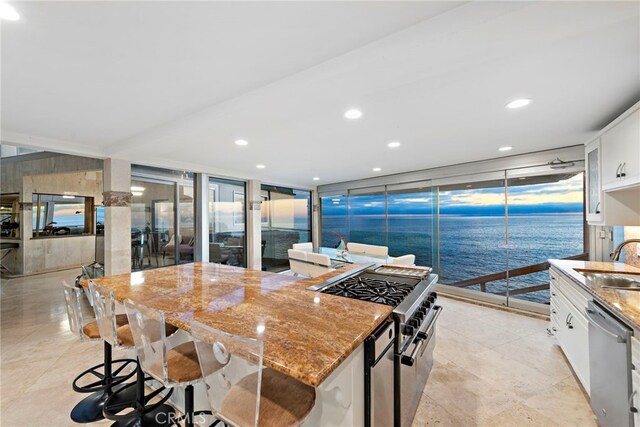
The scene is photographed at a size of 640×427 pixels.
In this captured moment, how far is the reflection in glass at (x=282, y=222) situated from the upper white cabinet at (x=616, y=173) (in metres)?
5.59

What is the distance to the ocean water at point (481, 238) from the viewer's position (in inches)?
161

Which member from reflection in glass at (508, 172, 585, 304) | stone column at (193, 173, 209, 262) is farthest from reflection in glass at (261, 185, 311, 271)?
reflection in glass at (508, 172, 585, 304)

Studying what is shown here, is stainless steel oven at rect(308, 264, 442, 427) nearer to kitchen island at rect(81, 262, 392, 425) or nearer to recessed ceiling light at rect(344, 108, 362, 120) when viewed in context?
kitchen island at rect(81, 262, 392, 425)

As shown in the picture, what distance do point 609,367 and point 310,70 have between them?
2.61 m

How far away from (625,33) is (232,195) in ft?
18.0

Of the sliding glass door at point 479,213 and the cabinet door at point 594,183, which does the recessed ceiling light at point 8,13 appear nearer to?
the cabinet door at point 594,183

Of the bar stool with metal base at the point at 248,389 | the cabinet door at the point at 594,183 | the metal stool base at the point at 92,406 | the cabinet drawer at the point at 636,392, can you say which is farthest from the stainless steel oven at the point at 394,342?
the cabinet door at the point at 594,183

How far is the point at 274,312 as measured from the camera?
1.38 meters

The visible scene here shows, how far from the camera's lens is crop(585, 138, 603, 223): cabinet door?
8.11 feet

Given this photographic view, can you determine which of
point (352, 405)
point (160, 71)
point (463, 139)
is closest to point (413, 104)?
point (463, 139)

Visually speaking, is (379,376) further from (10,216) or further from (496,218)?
(10,216)

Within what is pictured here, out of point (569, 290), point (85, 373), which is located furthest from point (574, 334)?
point (85, 373)

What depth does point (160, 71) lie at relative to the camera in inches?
61.5

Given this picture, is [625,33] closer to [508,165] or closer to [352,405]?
[352,405]
